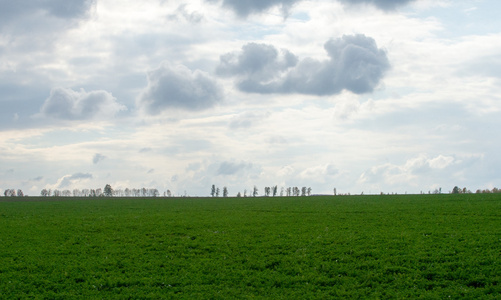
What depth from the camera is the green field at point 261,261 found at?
24.0 meters

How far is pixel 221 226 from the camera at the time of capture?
1692 inches

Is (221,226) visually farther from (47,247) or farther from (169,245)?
(47,247)

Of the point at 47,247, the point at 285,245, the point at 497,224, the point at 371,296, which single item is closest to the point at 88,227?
the point at 47,247

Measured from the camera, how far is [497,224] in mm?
37438

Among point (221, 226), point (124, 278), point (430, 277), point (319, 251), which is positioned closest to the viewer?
point (430, 277)

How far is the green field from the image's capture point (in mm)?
24016

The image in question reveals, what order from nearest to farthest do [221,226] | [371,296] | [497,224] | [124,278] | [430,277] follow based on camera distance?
[371,296], [430,277], [124,278], [497,224], [221,226]

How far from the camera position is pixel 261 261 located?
28.9 m

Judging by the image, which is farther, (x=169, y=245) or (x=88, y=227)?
(x=88, y=227)

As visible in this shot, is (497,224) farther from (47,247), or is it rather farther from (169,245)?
(47,247)

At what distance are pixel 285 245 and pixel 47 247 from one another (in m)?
21.1

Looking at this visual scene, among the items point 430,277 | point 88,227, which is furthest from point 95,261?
point 430,277

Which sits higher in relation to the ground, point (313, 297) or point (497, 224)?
point (497, 224)

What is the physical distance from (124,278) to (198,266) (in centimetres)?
525
